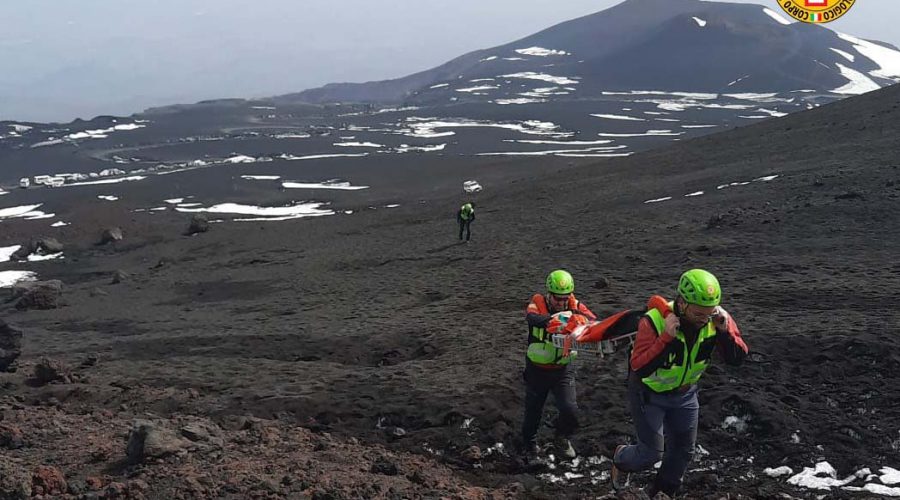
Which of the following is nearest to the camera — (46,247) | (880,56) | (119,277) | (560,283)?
(560,283)

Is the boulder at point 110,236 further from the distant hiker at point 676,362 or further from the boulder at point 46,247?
the distant hiker at point 676,362

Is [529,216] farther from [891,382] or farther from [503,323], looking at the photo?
[891,382]

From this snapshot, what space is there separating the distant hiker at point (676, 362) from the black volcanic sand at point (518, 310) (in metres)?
1.22

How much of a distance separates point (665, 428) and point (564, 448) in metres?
2.06

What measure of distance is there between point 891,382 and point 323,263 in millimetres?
20469

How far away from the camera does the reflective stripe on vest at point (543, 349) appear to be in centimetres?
685

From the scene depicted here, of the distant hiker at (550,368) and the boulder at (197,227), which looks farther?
the boulder at (197,227)

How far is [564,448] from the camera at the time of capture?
7336 mm

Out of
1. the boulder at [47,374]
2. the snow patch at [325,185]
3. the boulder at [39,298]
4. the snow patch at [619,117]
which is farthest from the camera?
the snow patch at [619,117]

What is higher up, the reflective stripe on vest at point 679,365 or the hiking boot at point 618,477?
the reflective stripe on vest at point 679,365

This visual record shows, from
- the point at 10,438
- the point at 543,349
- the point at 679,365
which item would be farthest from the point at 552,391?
the point at 10,438

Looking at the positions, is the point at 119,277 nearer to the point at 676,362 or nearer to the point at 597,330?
the point at 597,330

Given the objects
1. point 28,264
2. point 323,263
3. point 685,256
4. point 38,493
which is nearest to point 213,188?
point 28,264

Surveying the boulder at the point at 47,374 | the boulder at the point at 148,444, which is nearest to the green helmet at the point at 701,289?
the boulder at the point at 148,444
